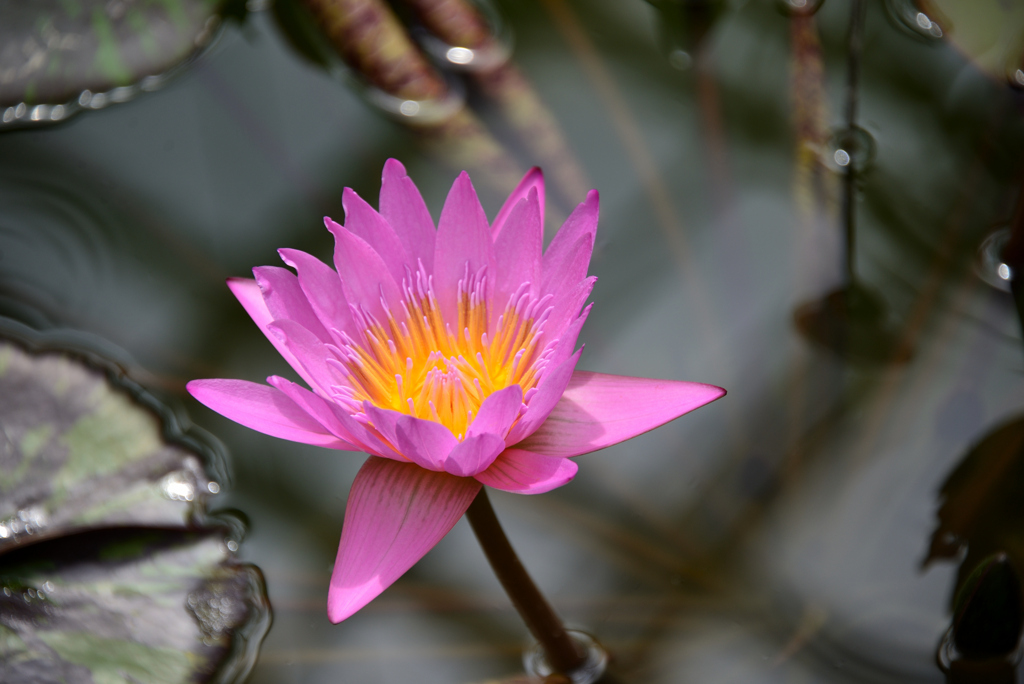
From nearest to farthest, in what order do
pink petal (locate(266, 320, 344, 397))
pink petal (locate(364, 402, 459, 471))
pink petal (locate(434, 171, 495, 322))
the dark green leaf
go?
pink petal (locate(364, 402, 459, 471))
pink petal (locate(266, 320, 344, 397))
pink petal (locate(434, 171, 495, 322))
the dark green leaf

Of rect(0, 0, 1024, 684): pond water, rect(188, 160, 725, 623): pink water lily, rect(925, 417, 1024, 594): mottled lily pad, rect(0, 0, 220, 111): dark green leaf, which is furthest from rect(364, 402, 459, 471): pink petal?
rect(0, 0, 220, 111): dark green leaf

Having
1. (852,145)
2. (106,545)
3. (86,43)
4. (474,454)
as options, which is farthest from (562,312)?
(86,43)

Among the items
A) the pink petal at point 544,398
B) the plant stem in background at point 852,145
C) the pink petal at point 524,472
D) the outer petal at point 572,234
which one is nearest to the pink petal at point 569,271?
the outer petal at point 572,234

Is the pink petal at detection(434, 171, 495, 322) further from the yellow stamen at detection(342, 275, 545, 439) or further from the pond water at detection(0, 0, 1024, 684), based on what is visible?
the pond water at detection(0, 0, 1024, 684)

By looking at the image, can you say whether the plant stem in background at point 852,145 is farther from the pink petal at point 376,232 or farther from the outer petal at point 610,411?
the pink petal at point 376,232

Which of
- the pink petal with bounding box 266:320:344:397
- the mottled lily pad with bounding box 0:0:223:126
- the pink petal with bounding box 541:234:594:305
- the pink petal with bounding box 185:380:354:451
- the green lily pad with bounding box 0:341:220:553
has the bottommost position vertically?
the green lily pad with bounding box 0:341:220:553

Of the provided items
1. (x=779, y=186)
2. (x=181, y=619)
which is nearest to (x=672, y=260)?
(x=779, y=186)

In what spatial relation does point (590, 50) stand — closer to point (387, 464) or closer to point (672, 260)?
point (672, 260)
